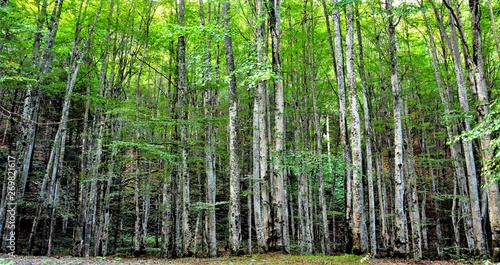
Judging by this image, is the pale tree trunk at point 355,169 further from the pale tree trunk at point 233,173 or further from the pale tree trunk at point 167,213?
the pale tree trunk at point 167,213

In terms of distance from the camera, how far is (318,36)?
60.4 feet

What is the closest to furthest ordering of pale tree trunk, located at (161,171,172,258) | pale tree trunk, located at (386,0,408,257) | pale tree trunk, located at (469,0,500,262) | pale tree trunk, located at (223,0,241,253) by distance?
pale tree trunk, located at (469,0,500,262) → pale tree trunk, located at (386,0,408,257) → pale tree trunk, located at (223,0,241,253) → pale tree trunk, located at (161,171,172,258)

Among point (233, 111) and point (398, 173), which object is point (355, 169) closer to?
point (398, 173)

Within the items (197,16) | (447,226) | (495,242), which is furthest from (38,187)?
(447,226)

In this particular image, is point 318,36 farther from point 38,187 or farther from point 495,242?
point 38,187

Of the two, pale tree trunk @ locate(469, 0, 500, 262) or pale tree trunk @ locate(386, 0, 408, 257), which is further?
pale tree trunk @ locate(386, 0, 408, 257)

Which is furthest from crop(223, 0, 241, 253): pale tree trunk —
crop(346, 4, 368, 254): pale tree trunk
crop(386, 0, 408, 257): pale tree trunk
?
crop(386, 0, 408, 257): pale tree trunk

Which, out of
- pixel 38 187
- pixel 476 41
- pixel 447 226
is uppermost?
pixel 476 41

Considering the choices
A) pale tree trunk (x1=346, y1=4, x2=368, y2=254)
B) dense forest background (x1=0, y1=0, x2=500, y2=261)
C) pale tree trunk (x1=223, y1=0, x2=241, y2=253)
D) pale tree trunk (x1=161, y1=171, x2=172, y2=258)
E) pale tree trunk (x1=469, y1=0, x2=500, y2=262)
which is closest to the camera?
pale tree trunk (x1=469, y1=0, x2=500, y2=262)

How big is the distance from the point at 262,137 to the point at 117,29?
30.2ft

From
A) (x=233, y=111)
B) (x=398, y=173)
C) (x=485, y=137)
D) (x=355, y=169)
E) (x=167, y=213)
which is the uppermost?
(x=233, y=111)

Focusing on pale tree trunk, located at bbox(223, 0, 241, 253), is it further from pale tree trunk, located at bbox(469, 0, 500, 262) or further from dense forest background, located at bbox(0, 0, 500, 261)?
pale tree trunk, located at bbox(469, 0, 500, 262)

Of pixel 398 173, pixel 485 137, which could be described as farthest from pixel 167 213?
pixel 485 137

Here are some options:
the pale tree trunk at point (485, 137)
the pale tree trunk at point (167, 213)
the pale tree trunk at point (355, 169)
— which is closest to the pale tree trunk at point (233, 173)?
the pale tree trunk at point (167, 213)
